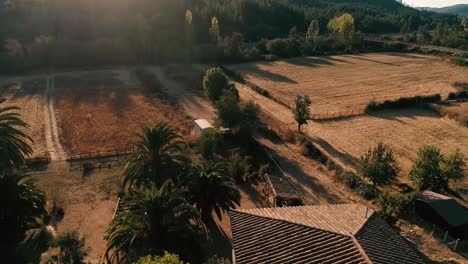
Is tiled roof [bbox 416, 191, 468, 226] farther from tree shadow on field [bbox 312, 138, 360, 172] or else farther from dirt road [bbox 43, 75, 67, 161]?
dirt road [bbox 43, 75, 67, 161]

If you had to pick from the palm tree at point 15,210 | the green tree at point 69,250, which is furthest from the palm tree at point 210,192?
the palm tree at point 15,210

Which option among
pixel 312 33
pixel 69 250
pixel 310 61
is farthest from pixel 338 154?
pixel 312 33

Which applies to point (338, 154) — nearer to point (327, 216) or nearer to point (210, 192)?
point (210, 192)

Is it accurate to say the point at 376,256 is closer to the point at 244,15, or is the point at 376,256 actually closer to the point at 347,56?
the point at 347,56

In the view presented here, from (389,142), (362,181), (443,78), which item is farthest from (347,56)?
Answer: (362,181)

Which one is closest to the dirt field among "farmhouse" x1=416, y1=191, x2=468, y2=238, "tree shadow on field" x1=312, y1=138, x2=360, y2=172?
"tree shadow on field" x1=312, y1=138, x2=360, y2=172

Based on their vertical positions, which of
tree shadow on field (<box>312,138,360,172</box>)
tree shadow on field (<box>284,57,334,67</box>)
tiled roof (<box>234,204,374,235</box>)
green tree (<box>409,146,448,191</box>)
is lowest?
tree shadow on field (<box>312,138,360,172</box>)
